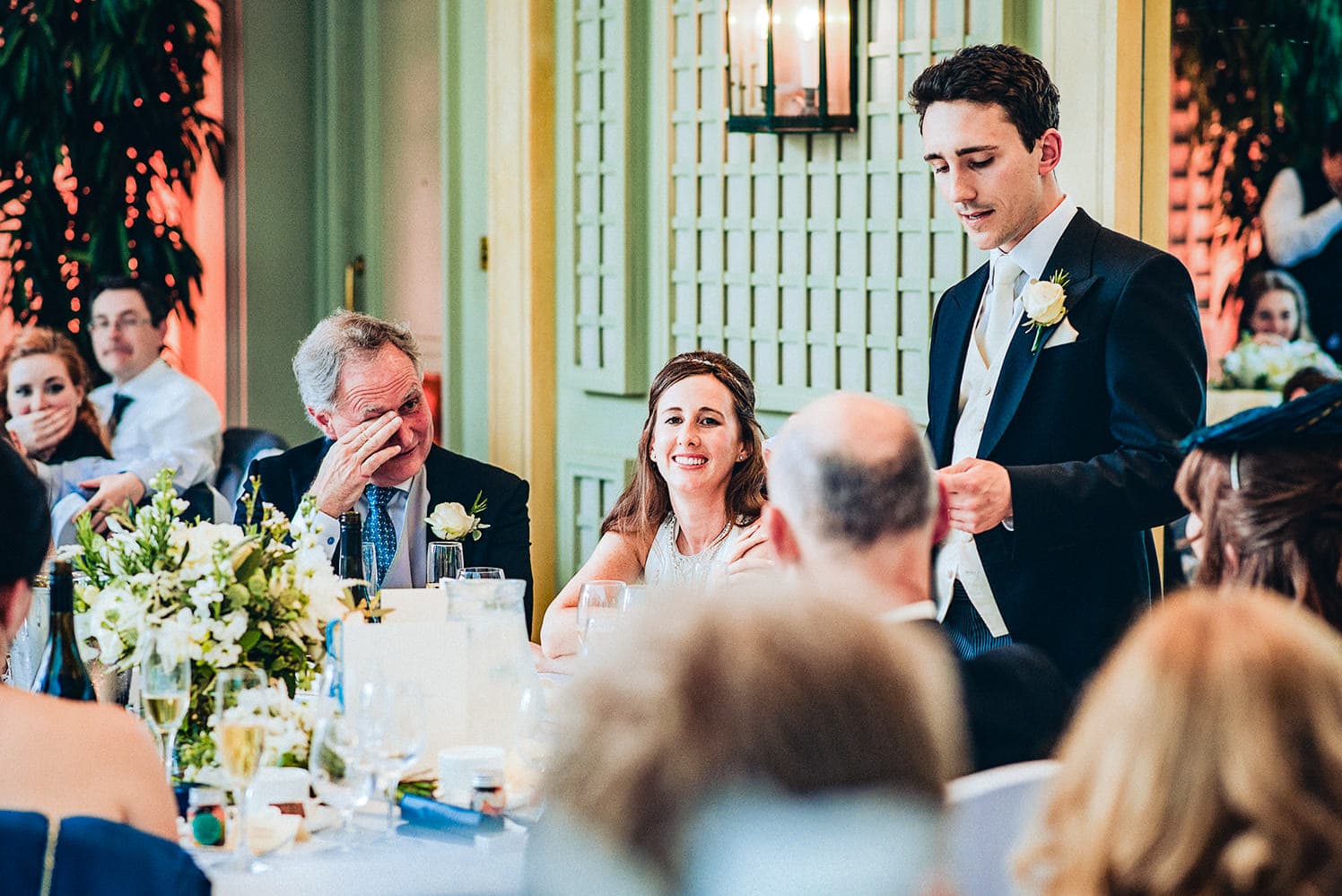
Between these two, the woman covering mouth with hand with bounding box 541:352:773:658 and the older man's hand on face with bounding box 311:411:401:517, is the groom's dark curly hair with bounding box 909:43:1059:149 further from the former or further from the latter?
the older man's hand on face with bounding box 311:411:401:517

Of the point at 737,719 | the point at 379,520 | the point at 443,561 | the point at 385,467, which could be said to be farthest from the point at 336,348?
the point at 737,719

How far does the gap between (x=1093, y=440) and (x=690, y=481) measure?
0.91 m

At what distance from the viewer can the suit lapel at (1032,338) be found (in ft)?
9.11

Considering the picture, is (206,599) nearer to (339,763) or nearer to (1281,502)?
(339,763)

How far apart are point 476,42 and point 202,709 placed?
13.2 feet

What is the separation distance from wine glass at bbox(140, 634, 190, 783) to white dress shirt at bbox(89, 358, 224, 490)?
3089 millimetres

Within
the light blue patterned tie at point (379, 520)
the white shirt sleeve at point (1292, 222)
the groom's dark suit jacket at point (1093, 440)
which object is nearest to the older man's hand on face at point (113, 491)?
the light blue patterned tie at point (379, 520)

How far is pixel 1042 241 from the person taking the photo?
2.85 meters

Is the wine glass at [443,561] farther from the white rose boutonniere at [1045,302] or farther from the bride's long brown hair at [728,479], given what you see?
the white rose boutonniere at [1045,302]

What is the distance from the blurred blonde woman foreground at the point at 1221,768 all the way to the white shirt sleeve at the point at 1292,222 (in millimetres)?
3214

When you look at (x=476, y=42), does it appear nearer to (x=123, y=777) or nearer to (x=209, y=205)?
(x=209, y=205)

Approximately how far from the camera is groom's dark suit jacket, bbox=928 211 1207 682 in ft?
8.63

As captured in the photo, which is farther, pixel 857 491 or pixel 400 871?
pixel 400 871

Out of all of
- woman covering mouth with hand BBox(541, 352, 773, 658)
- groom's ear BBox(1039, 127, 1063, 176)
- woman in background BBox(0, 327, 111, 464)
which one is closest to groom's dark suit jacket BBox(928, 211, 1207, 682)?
groom's ear BBox(1039, 127, 1063, 176)
